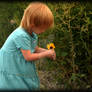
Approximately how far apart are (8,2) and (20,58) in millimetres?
962

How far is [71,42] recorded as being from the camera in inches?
84.2

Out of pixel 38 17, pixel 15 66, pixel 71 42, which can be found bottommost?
pixel 15 66

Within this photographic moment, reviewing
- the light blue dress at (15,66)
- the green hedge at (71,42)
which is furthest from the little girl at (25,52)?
the green hedge at (71,42)

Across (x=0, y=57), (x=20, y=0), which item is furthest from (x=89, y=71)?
(x=20, y=0)

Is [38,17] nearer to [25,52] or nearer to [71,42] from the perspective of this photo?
[25,52]

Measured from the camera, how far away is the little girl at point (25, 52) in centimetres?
179

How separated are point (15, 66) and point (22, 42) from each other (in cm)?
26

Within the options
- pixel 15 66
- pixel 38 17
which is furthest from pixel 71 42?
pixel 15 66

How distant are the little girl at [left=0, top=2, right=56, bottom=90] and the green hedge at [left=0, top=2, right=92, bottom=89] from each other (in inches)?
13.7

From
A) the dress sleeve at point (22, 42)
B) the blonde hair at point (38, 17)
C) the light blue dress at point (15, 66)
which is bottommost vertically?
the light blue dress at point (15, 66)

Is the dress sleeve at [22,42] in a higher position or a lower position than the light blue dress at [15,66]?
higher

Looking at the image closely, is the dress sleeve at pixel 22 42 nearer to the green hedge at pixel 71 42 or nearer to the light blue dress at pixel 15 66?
the light blue dress at pixel 15 66

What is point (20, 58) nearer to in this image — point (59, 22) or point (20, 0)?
point (59, 22)

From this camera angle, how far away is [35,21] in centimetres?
179
